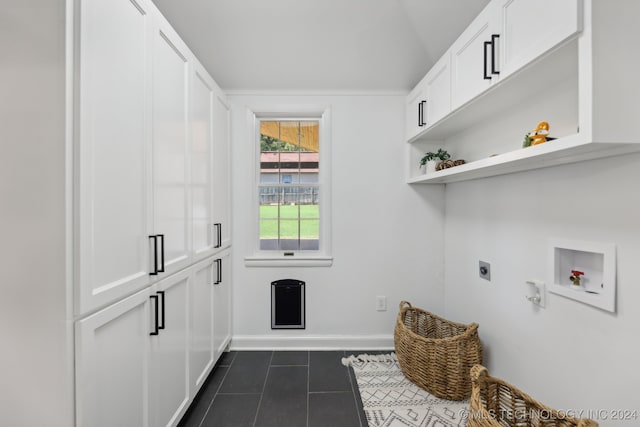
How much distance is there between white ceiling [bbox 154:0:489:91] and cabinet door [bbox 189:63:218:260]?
1.46ft

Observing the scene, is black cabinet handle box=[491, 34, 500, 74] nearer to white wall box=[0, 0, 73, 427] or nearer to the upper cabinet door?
the upper cabinet door

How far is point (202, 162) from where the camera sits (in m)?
1.95

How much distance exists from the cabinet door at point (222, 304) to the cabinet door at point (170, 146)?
2.04 ft

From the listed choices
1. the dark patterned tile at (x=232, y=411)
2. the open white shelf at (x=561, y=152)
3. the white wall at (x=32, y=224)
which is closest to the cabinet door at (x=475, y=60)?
the open white shelf at (x=561, y=152)

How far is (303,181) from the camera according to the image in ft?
9.18

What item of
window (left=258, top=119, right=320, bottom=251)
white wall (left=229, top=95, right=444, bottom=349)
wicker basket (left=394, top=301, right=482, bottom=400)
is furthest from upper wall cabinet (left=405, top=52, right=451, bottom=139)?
wicker basket (left=394, top=301, right=482, bottom=400)

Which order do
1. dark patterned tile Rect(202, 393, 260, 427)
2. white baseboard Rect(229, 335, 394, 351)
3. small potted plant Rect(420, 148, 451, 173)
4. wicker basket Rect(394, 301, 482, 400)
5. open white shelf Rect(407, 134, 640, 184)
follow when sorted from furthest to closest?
white baseboard Rect(229, 335, 394, 351) < small potted plant Rect(420, 148, 451, 173) < wicker basket Rect(394, 301, 482, 400) < dark patterned tile Rect(202, 393, 260, 427) < open white shelf Rect(407, 134, 640, 184)

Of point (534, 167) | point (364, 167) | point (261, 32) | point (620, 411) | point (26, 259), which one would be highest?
point (261, 32)

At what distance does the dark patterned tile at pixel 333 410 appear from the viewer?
175 centimetres

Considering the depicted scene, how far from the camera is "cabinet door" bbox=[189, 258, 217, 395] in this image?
180 centimetres

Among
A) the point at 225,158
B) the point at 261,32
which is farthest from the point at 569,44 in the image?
the point at 225,158

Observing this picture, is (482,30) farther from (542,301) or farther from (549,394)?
(549,394)

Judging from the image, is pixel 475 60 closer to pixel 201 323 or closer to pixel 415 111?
pixel 415 111

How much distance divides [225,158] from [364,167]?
3.93 ft
